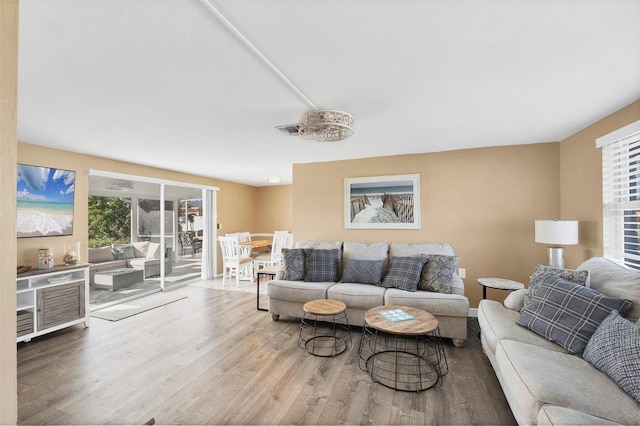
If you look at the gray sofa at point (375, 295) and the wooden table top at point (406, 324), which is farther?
the gray sofa at point (375, 295)

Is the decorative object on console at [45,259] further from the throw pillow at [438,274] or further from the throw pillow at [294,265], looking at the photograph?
the throw pillow at [438,274]

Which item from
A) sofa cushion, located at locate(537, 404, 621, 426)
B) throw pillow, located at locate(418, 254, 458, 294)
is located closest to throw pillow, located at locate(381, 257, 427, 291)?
throw pillow, located at locate(418, 254, 458, 294)

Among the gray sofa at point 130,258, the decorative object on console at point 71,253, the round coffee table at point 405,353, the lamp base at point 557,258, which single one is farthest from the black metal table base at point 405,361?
the gray sofa at point 130,258

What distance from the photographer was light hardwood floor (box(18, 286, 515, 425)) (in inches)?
77.1

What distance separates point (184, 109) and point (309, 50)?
1399mm

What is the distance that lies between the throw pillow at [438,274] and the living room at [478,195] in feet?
2.26

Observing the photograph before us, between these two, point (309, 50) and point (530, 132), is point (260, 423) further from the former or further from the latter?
point (530, 132)

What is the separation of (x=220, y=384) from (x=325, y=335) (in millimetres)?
1329

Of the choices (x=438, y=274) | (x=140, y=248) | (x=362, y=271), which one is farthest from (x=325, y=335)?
(x=140, y=248)

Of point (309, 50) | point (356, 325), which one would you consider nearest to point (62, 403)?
point (356, 325)

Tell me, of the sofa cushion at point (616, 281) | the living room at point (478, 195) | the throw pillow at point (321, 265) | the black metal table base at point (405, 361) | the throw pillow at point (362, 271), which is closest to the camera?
the sofa cushion at point (616, 281)

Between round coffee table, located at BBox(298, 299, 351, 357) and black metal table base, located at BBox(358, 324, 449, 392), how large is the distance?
0.27 meters

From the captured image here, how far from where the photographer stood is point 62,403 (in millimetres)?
2094

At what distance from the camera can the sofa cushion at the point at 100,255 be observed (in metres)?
4.34
